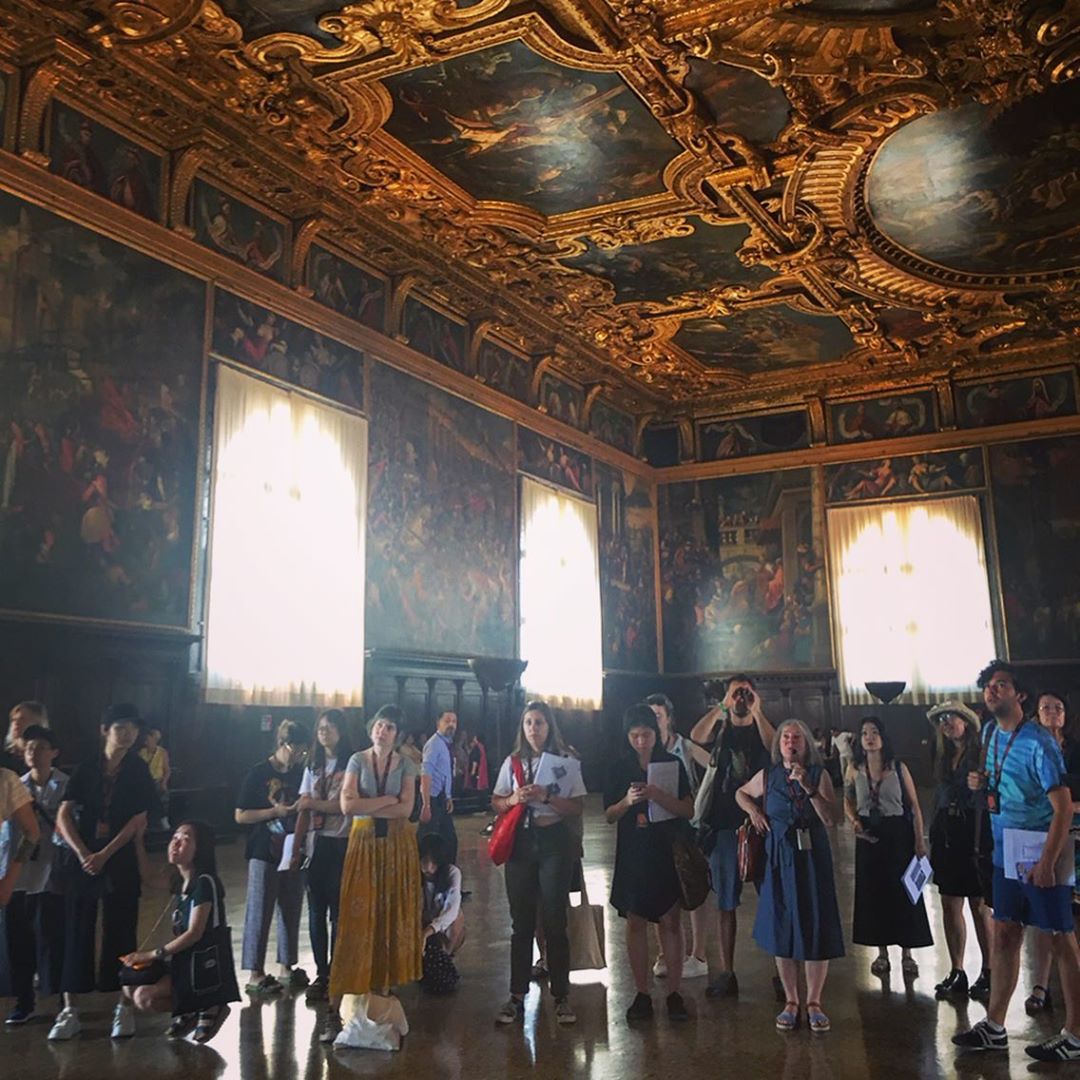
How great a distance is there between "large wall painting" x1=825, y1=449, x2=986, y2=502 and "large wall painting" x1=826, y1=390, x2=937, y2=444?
54 centimetres

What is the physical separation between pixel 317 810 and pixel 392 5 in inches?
308

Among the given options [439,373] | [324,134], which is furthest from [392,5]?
[439,373]

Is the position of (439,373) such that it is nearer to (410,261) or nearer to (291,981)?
(410,261)

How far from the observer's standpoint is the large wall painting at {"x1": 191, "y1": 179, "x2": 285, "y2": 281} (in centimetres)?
1259

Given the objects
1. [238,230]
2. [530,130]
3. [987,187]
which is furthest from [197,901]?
[987,187]

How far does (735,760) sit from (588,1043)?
1.88 m

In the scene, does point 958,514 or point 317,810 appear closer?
point 317,810

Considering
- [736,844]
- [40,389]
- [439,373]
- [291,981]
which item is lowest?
[291,981]

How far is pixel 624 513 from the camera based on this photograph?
896 inches

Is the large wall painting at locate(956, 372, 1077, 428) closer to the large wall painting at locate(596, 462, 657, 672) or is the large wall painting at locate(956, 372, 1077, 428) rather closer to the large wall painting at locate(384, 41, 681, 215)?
the large wall painting at locate(596, 462, 657, 672)

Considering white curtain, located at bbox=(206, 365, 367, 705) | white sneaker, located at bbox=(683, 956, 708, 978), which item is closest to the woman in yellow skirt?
white sneaker, located at bbox=(683, 956, 708, 978)

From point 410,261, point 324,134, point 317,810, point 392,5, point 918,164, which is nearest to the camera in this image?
point 317,810

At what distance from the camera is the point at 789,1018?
5582mm

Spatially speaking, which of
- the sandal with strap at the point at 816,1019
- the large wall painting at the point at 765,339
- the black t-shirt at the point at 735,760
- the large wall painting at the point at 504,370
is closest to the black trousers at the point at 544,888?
the black t-shirt at the point at 735,760
